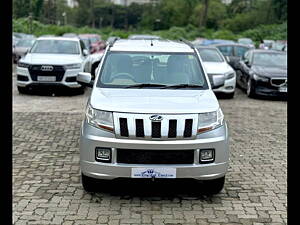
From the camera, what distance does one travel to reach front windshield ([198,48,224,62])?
576 inches

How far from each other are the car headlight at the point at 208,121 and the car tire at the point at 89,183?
1338mm

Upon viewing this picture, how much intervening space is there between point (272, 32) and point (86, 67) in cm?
4214

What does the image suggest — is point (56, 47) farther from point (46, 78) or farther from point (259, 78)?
point (259, 78)

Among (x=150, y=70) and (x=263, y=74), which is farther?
(x=263, y=74)

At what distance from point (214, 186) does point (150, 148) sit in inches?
39.7

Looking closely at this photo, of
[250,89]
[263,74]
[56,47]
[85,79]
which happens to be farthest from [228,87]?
[85,79]

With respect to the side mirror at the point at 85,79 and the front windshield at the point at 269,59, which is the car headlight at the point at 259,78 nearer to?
the front windshield at the point at 269,59

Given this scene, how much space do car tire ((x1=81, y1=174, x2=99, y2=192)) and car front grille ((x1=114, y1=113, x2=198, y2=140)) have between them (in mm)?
737

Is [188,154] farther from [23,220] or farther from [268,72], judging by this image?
[268,72]

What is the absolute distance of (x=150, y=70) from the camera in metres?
6.37

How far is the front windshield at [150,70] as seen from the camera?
6191mm

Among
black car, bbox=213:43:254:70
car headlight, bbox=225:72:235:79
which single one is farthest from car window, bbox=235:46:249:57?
car headlight, bbox=225:72:235:79

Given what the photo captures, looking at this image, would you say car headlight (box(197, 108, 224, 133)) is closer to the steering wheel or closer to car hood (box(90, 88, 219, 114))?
car hood (box(90, 88, 219, 114))
